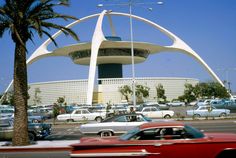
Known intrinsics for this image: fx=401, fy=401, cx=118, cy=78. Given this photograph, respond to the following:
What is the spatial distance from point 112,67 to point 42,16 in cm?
9096

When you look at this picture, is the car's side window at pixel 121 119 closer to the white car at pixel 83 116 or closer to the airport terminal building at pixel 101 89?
the white car at pixel 83 116

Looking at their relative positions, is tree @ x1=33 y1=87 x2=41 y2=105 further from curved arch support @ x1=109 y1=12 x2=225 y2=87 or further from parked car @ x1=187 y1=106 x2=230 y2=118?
parked car @ x1=187 y1=106 x2=230 y2=118

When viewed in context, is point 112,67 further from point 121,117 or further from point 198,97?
point 121,117

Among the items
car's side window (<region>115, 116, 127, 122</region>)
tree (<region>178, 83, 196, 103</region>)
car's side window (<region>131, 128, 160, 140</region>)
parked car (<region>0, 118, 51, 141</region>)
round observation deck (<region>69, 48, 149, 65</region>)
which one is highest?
round observation deck (<region>69, 48, 149, 65</region>)

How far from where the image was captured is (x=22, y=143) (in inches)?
701

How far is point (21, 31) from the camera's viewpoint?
18531mm

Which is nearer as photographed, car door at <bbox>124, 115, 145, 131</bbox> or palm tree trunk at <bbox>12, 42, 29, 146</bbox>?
palm tree trunk at <bbox>12, 42, 29, 146</bbox>

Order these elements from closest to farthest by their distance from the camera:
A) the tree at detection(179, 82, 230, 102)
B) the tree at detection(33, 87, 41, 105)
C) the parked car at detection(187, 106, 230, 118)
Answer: the parked car at detection(187, 106, 230, 118) < the tree at detection(179, 82, 230, 102) < the tree at detection(33, 87, 41, 105)

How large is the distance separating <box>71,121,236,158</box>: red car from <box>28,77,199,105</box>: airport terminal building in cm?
8134

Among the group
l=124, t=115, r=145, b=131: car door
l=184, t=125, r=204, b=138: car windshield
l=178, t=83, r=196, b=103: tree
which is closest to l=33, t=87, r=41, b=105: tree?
l=178, t=83, r=196, b=103: tree

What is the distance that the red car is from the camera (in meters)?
9.04

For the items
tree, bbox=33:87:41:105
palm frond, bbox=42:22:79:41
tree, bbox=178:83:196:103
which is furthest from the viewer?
tree, bbox=33:87:41:105

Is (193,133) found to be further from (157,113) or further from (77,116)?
(77,116)

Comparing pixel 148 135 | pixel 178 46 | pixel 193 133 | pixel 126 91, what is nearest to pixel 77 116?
pixel 148 135
